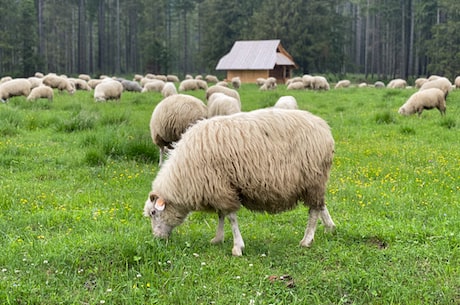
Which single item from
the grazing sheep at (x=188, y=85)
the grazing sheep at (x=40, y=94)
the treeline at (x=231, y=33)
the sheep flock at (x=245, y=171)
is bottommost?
the sheep flock at (x=245, y=171)

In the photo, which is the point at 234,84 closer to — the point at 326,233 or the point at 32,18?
the point at 32,18

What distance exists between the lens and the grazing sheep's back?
193 inches

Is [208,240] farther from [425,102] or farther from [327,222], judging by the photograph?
[425,102]

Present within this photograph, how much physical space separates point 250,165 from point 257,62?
38.5 meters

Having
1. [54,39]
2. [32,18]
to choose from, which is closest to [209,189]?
[32,18]

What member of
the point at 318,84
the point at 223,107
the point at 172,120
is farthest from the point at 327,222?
the point at 318,84

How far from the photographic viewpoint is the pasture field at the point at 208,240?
4066 millimetres

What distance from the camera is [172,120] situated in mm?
9703

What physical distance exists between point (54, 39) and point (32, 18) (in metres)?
12.1

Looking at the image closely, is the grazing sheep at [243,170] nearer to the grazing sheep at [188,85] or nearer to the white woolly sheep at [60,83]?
the white woolly sheep at [60,83]

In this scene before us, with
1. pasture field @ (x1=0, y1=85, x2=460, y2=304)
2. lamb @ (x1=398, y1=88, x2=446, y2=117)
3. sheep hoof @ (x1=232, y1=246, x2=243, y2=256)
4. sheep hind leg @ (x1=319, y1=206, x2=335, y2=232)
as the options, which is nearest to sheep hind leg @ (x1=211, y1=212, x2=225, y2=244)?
pasture field @ (x1=0, y1=85, x2=460, y2=304)

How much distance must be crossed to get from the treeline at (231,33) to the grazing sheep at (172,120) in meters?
38.6

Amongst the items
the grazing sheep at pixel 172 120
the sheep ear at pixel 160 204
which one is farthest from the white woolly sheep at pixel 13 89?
the sheep ear at pixel 160 204

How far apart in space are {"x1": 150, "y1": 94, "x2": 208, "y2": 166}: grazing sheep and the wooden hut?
3192 cm
